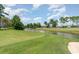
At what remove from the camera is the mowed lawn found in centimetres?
232

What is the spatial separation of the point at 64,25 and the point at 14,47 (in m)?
0.63

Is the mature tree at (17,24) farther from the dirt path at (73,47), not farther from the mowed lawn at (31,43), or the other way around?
the dirt path at (73,47)

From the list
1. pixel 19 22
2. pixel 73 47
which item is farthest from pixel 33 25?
pixel 73 47

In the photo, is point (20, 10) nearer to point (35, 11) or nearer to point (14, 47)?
point (35, 11)

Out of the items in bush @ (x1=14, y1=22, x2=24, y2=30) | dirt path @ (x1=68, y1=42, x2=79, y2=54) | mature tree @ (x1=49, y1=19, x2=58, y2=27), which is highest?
mature tree @ (x1=49, y1=19, x2=58, y2=27)

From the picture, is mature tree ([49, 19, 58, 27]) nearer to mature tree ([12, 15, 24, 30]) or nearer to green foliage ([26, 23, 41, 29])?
green foliage ([26, 23, 41, 29])

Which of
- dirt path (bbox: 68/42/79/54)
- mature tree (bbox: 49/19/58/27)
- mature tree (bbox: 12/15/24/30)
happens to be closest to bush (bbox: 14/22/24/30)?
mature tree (bbox: 12/15/24/30)

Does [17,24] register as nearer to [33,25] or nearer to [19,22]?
[19,22]

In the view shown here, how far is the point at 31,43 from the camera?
7.80ft

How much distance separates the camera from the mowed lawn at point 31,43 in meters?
2.32

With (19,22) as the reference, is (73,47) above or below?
below

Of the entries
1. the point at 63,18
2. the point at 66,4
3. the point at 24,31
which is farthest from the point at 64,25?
the point at 24,31

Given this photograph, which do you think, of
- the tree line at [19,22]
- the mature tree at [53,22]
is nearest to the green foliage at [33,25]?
the tree line at [19,22]

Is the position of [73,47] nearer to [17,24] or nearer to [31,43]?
[31,43]
